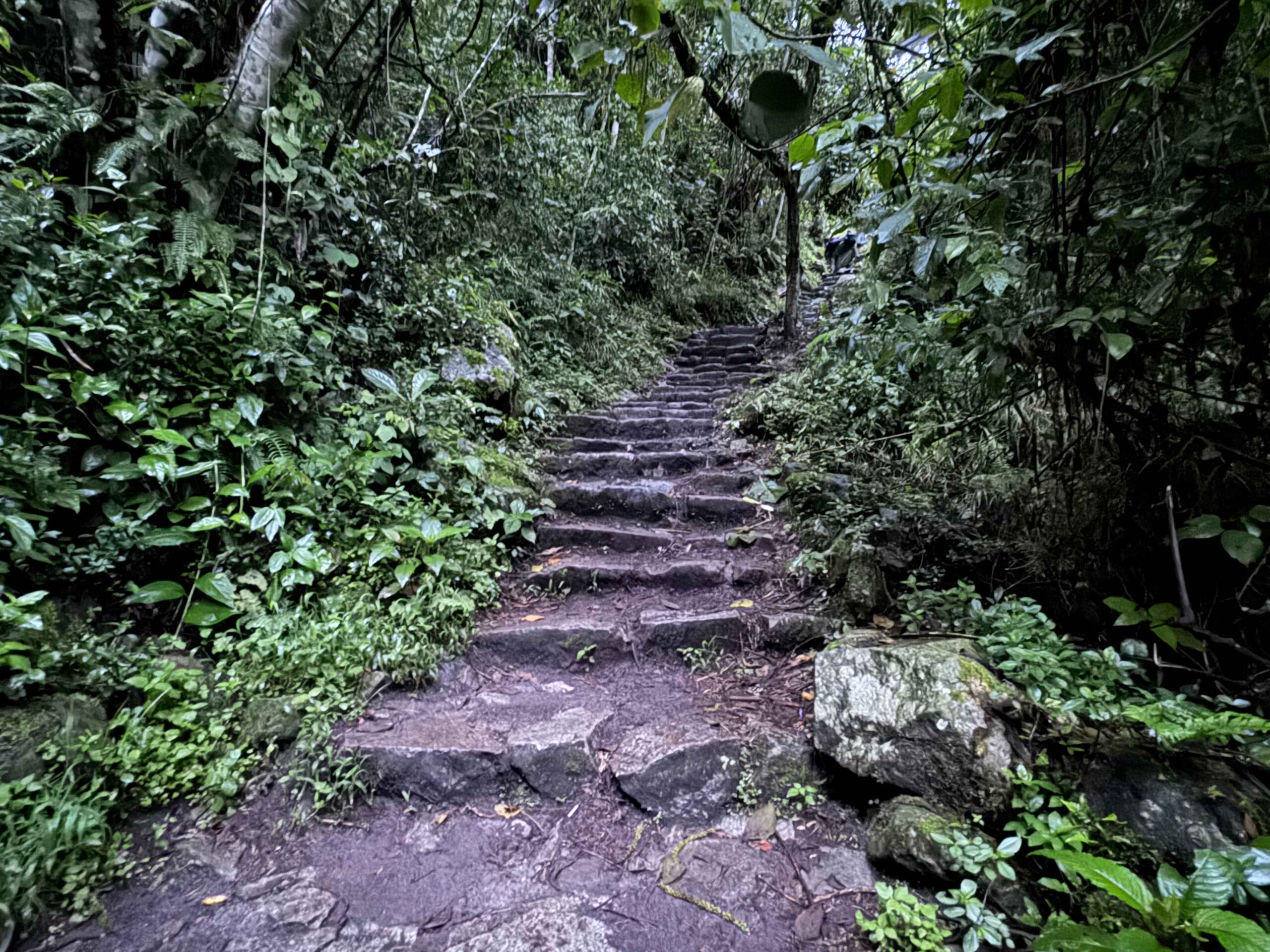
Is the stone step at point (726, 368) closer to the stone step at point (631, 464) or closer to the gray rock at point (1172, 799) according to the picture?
the stone step at point (631, 464)

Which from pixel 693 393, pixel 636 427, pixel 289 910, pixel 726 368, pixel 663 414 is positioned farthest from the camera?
pixel 726 368

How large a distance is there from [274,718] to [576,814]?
132 cm

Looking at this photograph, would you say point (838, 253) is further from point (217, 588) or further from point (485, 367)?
point (217, 588)

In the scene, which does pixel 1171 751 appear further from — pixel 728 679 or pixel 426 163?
pixel 426 163

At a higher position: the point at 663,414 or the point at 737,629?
Result: the point at 663,414

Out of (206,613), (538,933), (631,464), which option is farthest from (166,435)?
(631,464)

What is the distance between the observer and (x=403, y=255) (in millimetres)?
4684

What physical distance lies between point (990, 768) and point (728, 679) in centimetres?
115

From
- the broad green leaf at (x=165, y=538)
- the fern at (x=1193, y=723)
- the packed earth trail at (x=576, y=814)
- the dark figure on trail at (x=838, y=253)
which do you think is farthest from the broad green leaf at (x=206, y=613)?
the dark figure on trail at (x=838, y=253)

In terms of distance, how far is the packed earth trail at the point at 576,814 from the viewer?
5.29 feet

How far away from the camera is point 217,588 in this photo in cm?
249

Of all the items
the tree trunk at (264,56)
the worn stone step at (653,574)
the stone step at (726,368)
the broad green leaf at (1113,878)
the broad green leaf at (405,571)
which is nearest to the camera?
the broad green leaf at (1113,878)

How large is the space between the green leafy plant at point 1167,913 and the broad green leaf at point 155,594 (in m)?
3.24

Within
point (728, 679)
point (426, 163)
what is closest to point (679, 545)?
point (728, 679)
